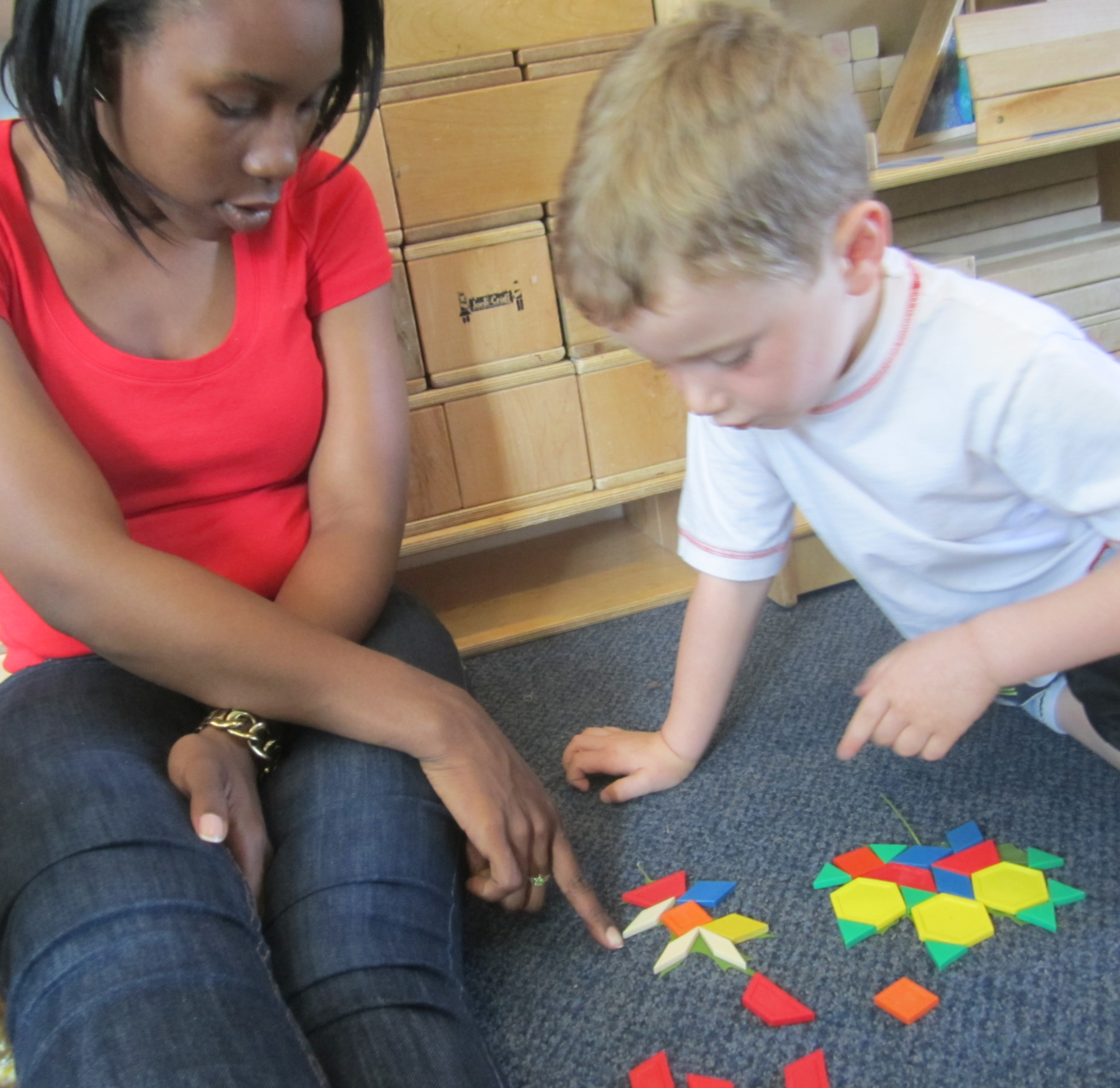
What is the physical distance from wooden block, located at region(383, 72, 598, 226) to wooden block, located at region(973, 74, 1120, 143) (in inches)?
19.7

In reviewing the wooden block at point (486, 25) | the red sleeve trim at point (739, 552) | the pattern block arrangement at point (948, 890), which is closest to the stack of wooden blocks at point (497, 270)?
the wooden block at point (486, 25)

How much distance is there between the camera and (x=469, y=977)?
735 mm

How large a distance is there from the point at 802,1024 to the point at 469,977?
241 mm

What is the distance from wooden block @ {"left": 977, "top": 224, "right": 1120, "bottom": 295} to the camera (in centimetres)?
124

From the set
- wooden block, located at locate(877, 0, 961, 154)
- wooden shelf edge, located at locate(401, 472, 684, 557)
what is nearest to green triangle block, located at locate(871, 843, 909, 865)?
wooden shelf edge, located at locate(401, 472, 684, 557)

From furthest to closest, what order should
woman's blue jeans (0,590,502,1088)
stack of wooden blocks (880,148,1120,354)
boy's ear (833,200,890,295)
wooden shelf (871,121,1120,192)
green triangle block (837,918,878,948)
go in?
stack of wooden blocks (880,148,1120,354) → wooden shelf (871,121,1120,192) → green triangle block (837,918,878,948) → boy's ear (833,200,890,295) → woman's blue jeans (0,590,502,1088)

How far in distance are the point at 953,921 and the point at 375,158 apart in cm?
91

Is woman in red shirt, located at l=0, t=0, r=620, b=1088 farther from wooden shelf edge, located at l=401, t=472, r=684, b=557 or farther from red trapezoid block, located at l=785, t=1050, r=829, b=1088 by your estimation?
wooden shelf edge, located at l=401, t=472, r=684, b=557

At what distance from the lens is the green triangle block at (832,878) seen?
758 mm

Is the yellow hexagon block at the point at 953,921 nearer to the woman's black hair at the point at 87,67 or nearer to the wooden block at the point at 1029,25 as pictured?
the woman's black hair at the point at 87,67

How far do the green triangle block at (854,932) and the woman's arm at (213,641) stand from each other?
Result: 0.21 m

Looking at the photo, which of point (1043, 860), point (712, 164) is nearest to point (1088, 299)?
point (1043, 860)

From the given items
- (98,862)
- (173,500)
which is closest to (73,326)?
(173,500)

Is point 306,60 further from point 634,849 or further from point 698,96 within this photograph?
point 634,849
